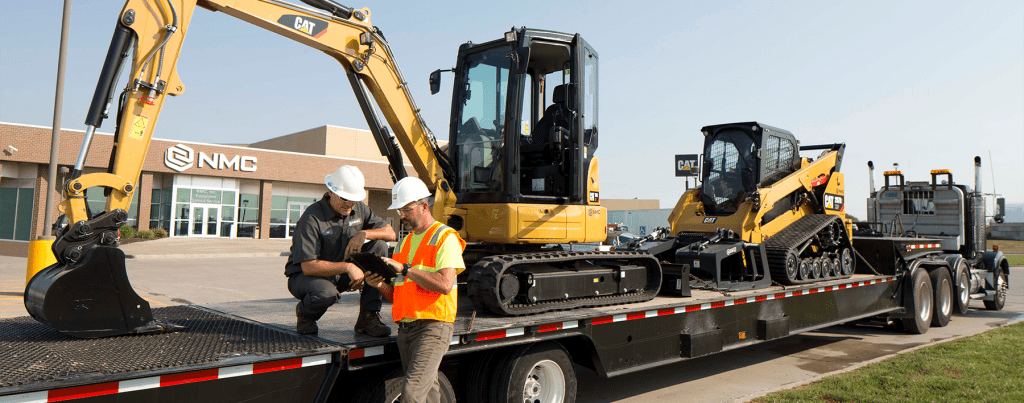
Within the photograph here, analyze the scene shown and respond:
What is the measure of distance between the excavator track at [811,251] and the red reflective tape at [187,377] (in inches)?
288

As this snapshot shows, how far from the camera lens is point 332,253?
469cm

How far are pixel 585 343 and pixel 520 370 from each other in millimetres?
814

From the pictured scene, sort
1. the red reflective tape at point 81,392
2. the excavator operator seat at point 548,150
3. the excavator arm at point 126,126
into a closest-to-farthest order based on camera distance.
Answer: the red reflective tape at point 81,392 → the excavator arm at point 126,126 → the excavator operator seat at point 548,150

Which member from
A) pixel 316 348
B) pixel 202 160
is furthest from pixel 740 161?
pixel 202 160

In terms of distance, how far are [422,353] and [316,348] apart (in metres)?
0.72

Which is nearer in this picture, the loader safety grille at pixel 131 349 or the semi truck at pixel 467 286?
the loader safety grille at pixel 131 349

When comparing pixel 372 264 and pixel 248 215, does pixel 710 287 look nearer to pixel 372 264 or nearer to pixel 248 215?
pixel 372 264

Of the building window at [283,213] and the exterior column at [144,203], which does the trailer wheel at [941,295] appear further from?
the exterior column at [144,203]

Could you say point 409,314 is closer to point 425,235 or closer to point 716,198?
point 425,235

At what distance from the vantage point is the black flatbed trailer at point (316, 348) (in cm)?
334

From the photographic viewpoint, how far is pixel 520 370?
16.8ft

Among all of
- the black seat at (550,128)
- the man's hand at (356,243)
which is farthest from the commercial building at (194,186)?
the man's hand at (356,243)

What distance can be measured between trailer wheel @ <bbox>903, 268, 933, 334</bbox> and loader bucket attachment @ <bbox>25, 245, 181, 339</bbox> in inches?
436

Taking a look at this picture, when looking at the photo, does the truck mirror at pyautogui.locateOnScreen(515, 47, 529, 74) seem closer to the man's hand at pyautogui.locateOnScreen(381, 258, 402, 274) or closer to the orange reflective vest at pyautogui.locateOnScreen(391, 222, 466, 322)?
the orange reflective vest at pyautogui.locateOnScreen(391, 222, 466, 322)
